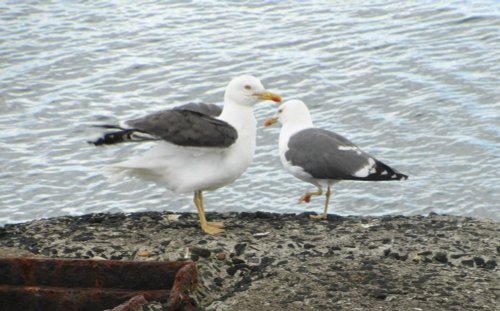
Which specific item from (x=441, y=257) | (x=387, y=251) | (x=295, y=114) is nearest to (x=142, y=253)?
(x=387, y=251)

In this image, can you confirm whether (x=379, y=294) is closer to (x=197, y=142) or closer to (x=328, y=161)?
(x=197, y=142)

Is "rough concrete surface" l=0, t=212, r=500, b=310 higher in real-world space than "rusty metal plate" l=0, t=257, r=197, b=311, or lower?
lower

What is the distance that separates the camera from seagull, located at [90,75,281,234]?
21.6 ft

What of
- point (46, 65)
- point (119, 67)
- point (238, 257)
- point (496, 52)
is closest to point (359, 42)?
point (496, 52)

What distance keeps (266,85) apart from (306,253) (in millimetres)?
6516

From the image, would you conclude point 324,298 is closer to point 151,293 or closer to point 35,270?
point 151,293

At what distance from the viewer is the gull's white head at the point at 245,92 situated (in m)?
7.07

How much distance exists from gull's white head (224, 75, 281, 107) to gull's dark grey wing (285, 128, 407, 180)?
39.0 inches

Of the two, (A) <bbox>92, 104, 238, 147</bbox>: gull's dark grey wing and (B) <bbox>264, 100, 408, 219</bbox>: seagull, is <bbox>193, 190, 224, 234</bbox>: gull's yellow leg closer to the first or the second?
(A) <bbox>92, 104, 238, 147</bbox>: gull's dark grey wing

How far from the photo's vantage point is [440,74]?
1278 centimetres

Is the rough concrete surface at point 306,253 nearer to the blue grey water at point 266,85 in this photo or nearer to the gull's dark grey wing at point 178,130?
the gull's dark grey wing at point 178,130

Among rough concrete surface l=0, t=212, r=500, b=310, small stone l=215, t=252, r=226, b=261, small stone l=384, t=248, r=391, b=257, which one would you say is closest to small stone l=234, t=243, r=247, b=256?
rough concrete surface l=0, t=212, r=500, b=310

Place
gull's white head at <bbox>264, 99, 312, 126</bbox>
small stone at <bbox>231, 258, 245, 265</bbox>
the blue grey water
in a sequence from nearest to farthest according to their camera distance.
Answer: small stone at <bbox>231, 258, 245, 265</bbox>
gull's white head at <bbox>264, 99, 312, 126</bbox>
the blue grey water

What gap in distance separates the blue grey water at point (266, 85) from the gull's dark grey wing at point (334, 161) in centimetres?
183
